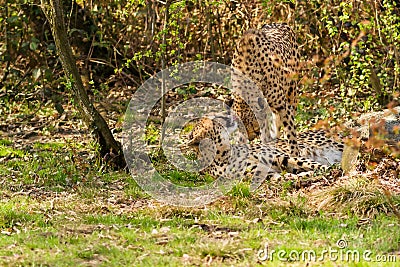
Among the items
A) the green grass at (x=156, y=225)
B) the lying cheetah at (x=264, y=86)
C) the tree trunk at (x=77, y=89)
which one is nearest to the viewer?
the green grass at (x=156, y=225)

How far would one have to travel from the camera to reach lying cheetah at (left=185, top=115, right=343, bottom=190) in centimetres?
762

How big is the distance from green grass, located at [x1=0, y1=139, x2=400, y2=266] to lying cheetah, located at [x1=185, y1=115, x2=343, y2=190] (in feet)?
1.12

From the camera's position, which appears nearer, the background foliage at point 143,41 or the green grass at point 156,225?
the green grass at point 156,225

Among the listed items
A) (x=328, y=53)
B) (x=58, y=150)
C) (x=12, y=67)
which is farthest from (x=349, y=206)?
(x=12, y=67)

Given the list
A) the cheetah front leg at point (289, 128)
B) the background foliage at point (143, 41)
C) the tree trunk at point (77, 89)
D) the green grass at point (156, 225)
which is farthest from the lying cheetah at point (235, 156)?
the background foliage at point (143, 41)

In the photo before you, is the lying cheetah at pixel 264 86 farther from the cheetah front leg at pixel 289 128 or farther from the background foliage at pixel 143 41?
the background foliage at pixel 143 41

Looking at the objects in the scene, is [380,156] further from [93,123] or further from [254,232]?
[93,123]

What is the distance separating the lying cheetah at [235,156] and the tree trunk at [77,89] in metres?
0.83

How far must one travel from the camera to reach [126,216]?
6094 mm

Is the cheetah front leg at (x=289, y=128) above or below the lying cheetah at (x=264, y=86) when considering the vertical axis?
below

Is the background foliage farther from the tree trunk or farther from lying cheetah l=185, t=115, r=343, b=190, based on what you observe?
the tree trunk

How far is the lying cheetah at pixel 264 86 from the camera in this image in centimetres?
805

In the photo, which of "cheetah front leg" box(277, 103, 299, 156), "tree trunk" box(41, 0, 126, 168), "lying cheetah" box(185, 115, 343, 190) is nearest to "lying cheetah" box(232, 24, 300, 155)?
"cheetah front leg" box(277, 103, 299, 156)

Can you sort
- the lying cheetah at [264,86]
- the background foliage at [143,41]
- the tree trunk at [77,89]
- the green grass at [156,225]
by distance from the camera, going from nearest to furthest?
the green grass at [156,225] < the tree trunk at [77,89] < the lying cheetah at [264,86] < the background foliage at [143,41]
